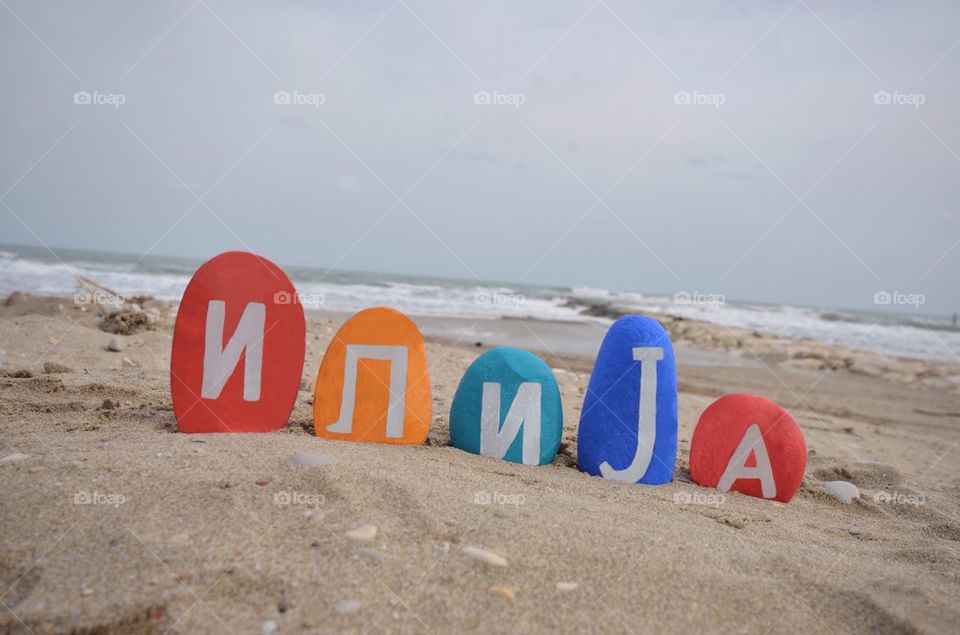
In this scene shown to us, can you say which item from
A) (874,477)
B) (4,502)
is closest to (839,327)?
(874,477)

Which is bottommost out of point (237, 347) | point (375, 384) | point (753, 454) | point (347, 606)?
point (347, 606)

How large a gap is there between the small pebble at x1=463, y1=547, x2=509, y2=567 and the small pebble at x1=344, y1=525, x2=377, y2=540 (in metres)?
0.34

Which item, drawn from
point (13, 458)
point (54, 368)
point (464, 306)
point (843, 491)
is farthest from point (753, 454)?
point (464, 306)

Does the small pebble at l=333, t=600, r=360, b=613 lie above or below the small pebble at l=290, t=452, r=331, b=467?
below

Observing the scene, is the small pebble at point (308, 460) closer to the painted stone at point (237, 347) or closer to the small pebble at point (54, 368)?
the painted stone at point (237, 347)

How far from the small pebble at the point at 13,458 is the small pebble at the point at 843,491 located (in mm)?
4244

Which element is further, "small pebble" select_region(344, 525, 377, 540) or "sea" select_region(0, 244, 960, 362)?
"sea" select_region(0, 244, 960, 362)

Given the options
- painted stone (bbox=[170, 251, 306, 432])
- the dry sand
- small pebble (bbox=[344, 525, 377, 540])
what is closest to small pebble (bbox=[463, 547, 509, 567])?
the dry sand

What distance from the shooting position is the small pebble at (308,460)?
108 inches

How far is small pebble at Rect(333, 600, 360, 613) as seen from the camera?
1819 mm

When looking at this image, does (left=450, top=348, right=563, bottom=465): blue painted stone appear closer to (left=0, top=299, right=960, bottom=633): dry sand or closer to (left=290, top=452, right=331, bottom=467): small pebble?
(left=0, top=299, right=960, bottom=633): dry sand

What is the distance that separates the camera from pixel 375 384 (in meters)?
3.71

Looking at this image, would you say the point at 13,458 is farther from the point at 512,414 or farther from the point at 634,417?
the point at 634,417

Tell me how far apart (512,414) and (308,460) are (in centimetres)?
127
